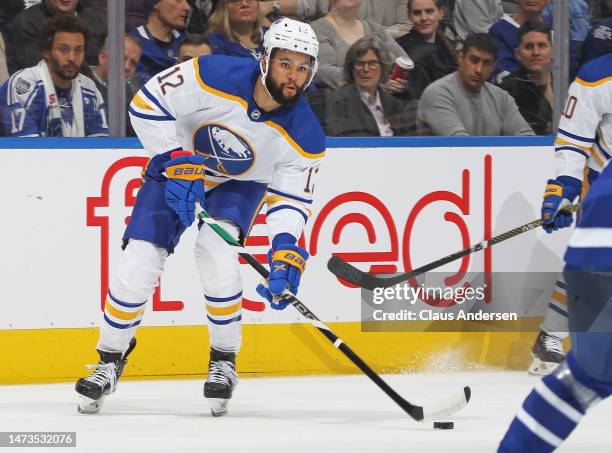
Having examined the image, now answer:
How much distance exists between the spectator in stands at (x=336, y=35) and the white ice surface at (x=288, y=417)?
1.15 m

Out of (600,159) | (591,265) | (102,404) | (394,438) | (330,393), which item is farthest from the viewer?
(600,159)

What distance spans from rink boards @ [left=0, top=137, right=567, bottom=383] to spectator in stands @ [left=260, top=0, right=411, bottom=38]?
1.53 ft

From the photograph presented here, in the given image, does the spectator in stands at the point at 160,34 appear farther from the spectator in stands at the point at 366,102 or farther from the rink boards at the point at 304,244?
the spectator in stands at the point at 366,102

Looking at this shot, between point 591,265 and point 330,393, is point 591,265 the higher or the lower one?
the higher one

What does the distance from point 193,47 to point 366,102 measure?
27.6 inches

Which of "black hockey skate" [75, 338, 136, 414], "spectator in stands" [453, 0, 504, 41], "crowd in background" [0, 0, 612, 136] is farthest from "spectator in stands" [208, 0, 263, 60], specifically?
"black hockey skate" [75, 338, 136, 414]

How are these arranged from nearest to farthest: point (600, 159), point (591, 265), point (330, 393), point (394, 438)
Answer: point (591, 265), point (394, 438), point (330, 393), point (600, 159)

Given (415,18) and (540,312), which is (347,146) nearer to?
(415,18)

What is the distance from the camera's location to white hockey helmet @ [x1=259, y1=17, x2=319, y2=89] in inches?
154

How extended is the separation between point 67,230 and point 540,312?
6.13 ft

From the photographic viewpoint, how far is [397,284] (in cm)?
506

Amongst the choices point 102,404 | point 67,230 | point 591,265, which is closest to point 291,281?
point 102,404

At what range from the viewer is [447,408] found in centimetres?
384

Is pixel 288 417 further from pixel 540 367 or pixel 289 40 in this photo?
pixel 540 367
